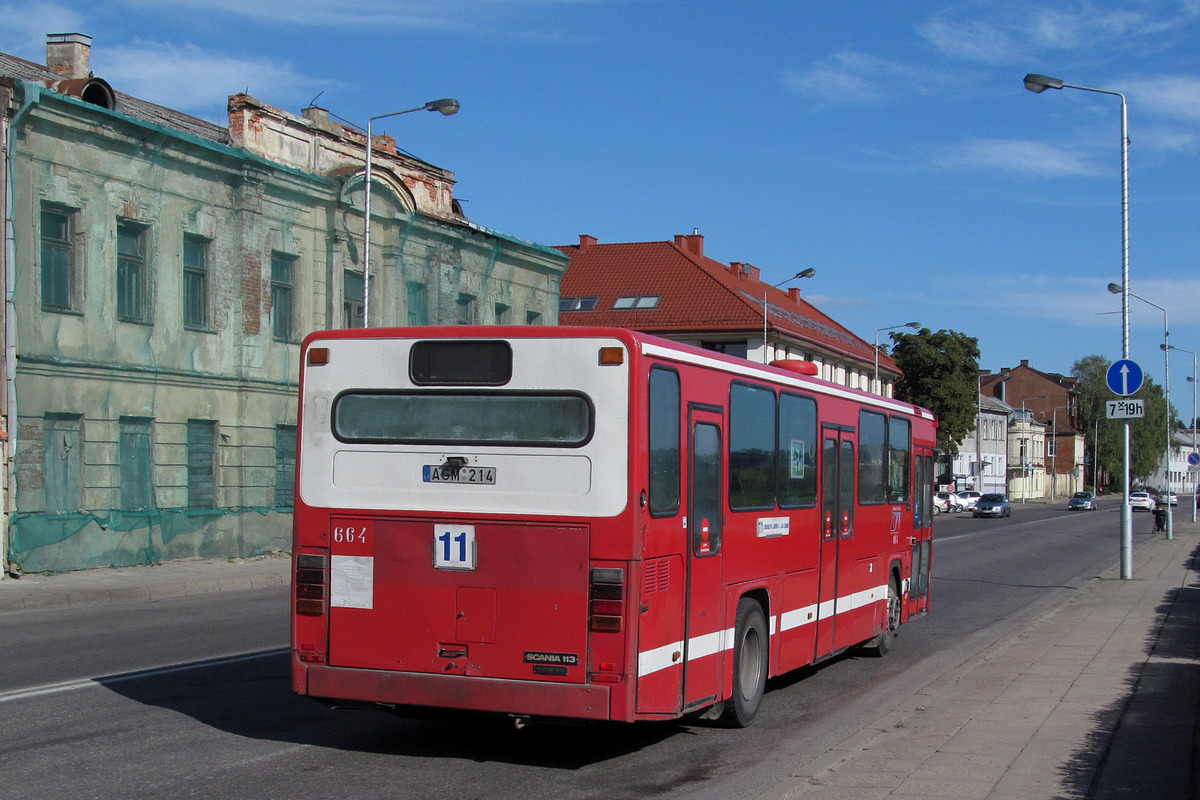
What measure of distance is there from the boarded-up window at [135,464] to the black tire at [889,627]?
50.9 feet

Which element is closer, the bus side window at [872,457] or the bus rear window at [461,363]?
the bus rear window at [461,363]

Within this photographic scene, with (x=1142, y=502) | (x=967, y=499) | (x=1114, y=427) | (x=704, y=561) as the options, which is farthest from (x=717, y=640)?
(x=1114, y=427)

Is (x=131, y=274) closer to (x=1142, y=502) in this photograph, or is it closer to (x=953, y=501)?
(x=953, y=501)

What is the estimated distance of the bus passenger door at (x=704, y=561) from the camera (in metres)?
8.25

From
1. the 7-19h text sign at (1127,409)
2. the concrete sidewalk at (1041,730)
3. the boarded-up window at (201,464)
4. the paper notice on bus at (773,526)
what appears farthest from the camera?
the boarded-up window at (201,464)

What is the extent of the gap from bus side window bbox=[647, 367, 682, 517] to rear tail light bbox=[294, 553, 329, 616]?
2148 mm

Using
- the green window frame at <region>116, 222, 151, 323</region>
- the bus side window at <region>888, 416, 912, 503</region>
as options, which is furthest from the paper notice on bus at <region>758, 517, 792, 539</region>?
the green window frame at <region>116, 222, 151, 323</region>

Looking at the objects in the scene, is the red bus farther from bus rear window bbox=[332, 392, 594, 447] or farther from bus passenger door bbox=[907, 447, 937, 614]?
bus passenger door bbox=[907, 447, 937, 614]

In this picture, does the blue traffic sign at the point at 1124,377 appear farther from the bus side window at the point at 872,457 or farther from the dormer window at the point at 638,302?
the dormer window at the point at 638,302

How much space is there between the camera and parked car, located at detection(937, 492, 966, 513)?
7662 centimetres

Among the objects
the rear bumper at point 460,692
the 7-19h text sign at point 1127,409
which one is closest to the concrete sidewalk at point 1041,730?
the rear bumper at point 460,692

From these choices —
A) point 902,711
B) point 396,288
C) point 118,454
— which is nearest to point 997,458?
point 396,288

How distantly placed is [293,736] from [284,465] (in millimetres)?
20860

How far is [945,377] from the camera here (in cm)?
7788
